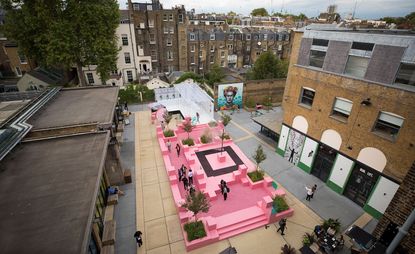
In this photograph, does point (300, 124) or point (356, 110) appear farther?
point (300, 124)

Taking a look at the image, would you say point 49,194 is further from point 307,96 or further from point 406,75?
point 406,75

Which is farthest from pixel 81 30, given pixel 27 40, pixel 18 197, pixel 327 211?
pixel 327 211

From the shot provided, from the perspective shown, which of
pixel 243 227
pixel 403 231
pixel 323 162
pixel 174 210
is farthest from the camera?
pixel 323 162

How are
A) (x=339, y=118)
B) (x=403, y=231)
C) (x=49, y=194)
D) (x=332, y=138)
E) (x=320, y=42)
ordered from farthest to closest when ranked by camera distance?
(x=332, y=138)
(x=320, y=42)
(x=339, y=118)
(x=49, y=194)
(x=403, y=231)

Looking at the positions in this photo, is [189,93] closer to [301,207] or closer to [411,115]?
[301,207]

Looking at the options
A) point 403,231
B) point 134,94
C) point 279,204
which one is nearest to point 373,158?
point 403,231

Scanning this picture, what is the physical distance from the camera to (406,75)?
36.3ft

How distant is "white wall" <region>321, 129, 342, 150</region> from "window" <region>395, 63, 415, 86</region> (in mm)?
4772

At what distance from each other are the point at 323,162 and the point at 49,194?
17611mm

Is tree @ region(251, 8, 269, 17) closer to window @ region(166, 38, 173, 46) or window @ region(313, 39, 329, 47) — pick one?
window @ region(166, 38, 173, 46)

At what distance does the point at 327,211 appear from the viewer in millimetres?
13961

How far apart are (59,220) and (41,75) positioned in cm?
3465

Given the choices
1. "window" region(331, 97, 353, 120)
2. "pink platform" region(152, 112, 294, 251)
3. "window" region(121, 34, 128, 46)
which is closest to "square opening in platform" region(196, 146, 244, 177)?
"pink platform" region(152, 112, 294, 251)

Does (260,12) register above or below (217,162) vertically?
above
